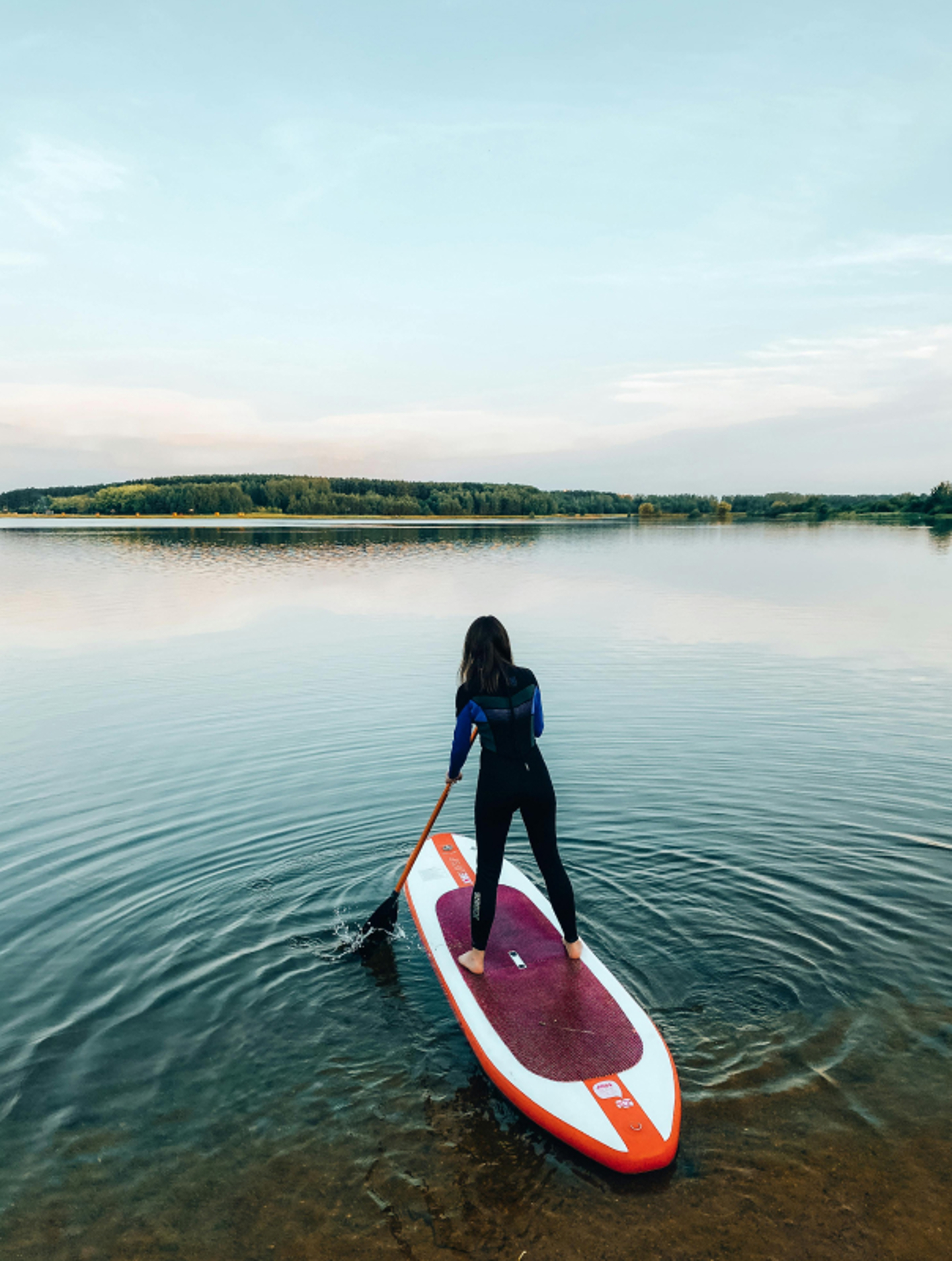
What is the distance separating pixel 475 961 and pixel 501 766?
4.76ft

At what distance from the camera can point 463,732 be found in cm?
547

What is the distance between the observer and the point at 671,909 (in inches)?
255

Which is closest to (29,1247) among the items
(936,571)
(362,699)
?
(362,699)

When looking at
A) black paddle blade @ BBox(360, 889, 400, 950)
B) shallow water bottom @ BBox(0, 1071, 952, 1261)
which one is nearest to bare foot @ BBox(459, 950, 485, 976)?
black paddle blade @ BBox(360, 889, 400, 950)

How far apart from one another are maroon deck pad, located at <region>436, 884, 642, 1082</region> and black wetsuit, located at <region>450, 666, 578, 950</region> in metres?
0.27

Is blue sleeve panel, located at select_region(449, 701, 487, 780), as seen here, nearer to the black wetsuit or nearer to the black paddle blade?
the black wetsuit

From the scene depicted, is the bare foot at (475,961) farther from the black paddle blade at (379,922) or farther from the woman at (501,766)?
the black paddle blade at (379,922)

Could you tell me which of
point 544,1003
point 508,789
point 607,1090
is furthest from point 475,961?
point 607,1090

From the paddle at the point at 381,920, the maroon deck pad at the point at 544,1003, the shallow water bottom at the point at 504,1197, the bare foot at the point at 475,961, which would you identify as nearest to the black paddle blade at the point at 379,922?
the paddle at the point at 381,920

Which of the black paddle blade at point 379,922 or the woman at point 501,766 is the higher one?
the woman at point 501,766

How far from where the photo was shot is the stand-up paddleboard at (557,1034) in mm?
4051

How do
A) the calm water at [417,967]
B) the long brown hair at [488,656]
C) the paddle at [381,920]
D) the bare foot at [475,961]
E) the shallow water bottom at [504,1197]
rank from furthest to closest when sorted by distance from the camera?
the paddle at [381,920] < the bare foot at [475,961] < the long brown hair at [488,656] < the calm water at [417,967] < the shallow water bottom at [504,1197]

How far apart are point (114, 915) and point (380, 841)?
258 cm

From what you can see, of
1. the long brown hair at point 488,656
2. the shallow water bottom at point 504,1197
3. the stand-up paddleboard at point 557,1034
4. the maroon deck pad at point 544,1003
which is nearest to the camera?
the shallow water bottom at point 504,1197
